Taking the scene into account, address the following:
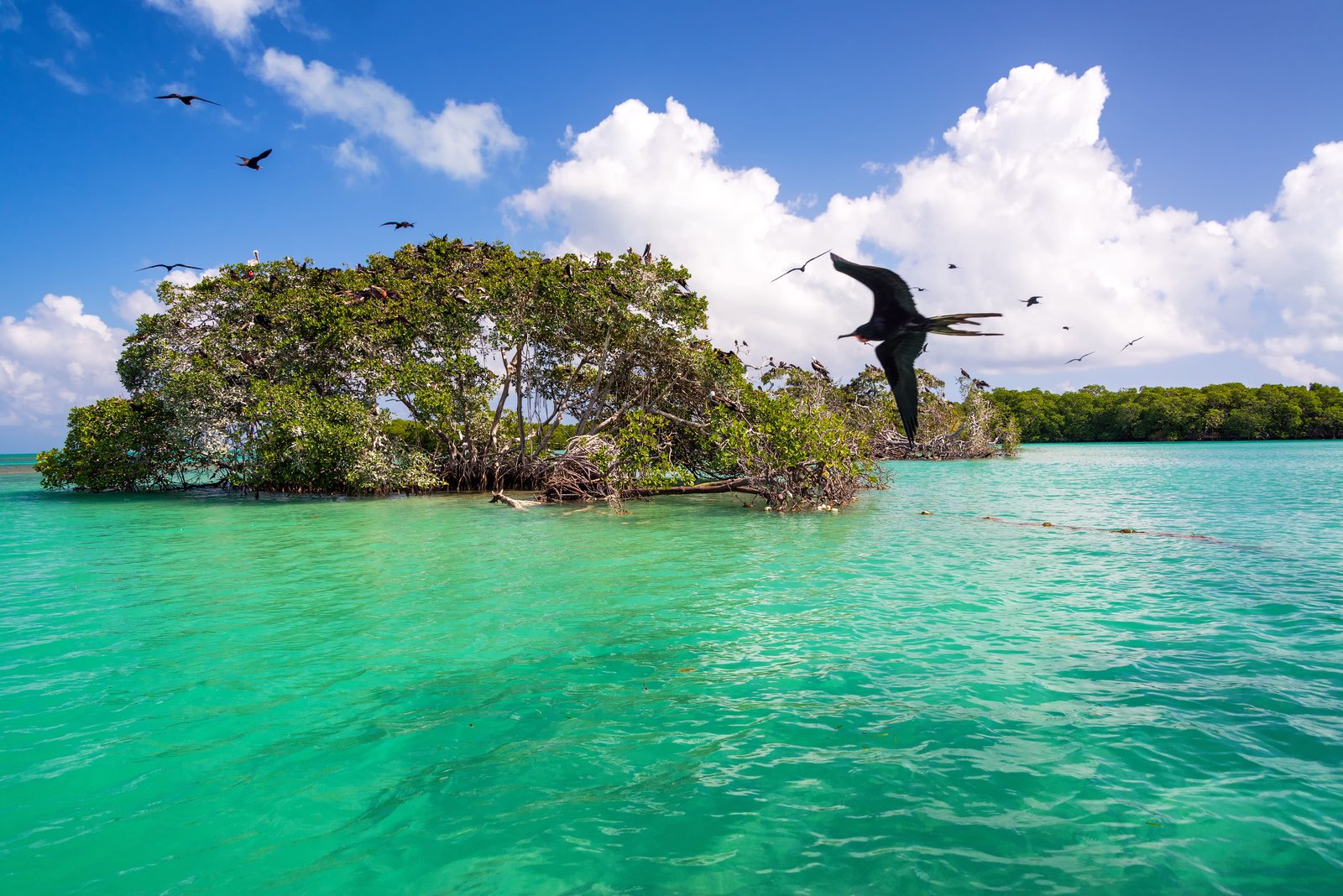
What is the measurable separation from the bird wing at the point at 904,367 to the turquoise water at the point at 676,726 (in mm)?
2364

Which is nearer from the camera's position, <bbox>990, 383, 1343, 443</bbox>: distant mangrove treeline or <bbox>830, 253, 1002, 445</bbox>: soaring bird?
<bbox>830, 253, 1002, 445</bbox>: soaring bird

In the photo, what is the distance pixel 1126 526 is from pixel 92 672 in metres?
18.3

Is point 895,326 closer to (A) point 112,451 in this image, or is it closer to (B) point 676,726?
(B) point 676,726

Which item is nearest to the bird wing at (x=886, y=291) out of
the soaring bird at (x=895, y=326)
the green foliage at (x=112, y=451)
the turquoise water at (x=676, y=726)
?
the soaring bird at (x=895, y=326)

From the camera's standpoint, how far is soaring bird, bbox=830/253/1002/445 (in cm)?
512

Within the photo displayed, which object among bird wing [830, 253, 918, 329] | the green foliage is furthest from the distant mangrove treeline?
bird wing [830, 253, 918, 329]

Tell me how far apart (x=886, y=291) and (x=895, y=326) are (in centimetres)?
28

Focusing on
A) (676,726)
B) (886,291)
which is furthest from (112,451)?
(886,291)

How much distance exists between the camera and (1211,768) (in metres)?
4.60

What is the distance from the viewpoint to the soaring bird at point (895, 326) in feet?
16.8

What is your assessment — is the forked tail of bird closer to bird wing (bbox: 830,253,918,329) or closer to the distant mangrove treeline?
bird wing (bbox: 830,253,918,329)

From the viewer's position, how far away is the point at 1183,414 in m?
77.8

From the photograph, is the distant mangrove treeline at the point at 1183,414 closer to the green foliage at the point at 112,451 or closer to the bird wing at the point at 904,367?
the green foliage at the point at 112,451

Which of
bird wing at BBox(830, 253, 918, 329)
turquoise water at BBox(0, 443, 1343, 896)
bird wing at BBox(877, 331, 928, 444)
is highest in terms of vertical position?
bird wing at BBox(830, 253, 918, 329)
